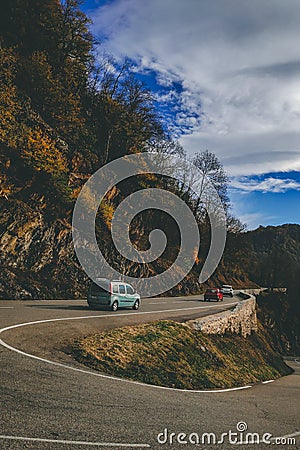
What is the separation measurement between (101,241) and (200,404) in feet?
85.5

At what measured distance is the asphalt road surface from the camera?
6.02 m

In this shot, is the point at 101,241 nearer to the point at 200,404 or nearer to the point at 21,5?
the point at 21,5

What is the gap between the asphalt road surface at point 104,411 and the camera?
6.02 metres

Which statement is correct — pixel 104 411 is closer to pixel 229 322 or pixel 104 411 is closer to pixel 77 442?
pixel 77 442

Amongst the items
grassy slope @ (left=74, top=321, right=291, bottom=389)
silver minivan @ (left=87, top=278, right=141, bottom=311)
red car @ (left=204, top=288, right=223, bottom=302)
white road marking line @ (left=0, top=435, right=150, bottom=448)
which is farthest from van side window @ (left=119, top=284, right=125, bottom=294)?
red car @ (left=204, top=288, right=223, bottom=302)

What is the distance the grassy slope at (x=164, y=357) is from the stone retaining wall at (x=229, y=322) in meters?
0.83

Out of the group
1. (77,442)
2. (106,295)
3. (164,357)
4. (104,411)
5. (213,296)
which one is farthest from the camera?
(213,296)

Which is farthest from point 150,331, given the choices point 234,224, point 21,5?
point 234,224

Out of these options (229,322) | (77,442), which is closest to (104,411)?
(77,442)

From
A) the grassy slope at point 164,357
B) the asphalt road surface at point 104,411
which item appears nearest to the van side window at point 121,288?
the grassy slope at point 164,357

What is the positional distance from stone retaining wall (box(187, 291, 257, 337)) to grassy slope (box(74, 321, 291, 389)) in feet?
2.72

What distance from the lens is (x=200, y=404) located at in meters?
9.61

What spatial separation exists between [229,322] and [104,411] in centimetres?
1942

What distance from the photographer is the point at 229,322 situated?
2552 centimetres
